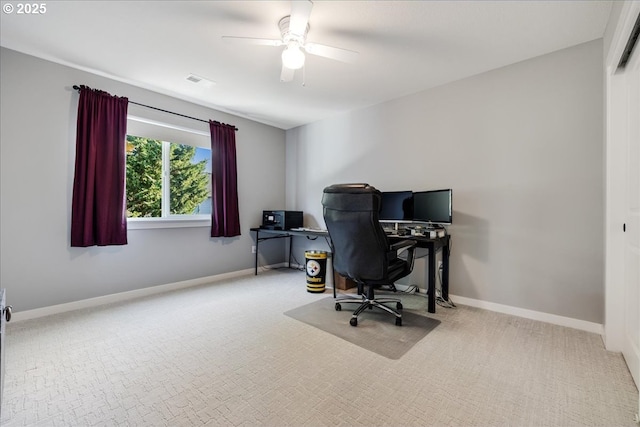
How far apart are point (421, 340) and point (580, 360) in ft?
3.30

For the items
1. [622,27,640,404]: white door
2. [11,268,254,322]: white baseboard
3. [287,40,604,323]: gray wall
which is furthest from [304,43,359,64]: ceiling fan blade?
[11,268,254,322]: white baseboard

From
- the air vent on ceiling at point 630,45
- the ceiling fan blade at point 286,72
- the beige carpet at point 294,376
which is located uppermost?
the ceiling fan blade at point 286,72

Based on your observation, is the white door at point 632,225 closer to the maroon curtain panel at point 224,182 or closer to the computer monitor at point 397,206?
the computer monitor at point 397,206

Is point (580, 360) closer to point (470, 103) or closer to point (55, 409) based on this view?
point (470, 103)

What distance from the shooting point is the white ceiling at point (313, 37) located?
78.7 inches

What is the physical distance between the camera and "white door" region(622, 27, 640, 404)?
1.67m

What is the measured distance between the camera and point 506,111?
109 inches

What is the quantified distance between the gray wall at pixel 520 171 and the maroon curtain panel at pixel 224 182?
230 centimetres

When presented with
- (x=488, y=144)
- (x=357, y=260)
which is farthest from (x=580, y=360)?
(x=488, y=144)

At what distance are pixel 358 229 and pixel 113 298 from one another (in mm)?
2860

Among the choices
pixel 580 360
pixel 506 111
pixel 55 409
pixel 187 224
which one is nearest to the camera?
pixel 55 409

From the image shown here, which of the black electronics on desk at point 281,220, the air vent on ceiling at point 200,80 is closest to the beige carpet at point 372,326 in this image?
the black electronics on desk at point 281,220

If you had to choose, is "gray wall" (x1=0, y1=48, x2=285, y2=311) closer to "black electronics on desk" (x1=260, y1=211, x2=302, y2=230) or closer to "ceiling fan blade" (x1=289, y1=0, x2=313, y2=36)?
"black electronics on desk" (x1=260, y1=211, x2=302, y2=230)

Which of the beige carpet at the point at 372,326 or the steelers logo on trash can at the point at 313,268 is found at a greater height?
the steelers logo on trash can at the point at 313,268
